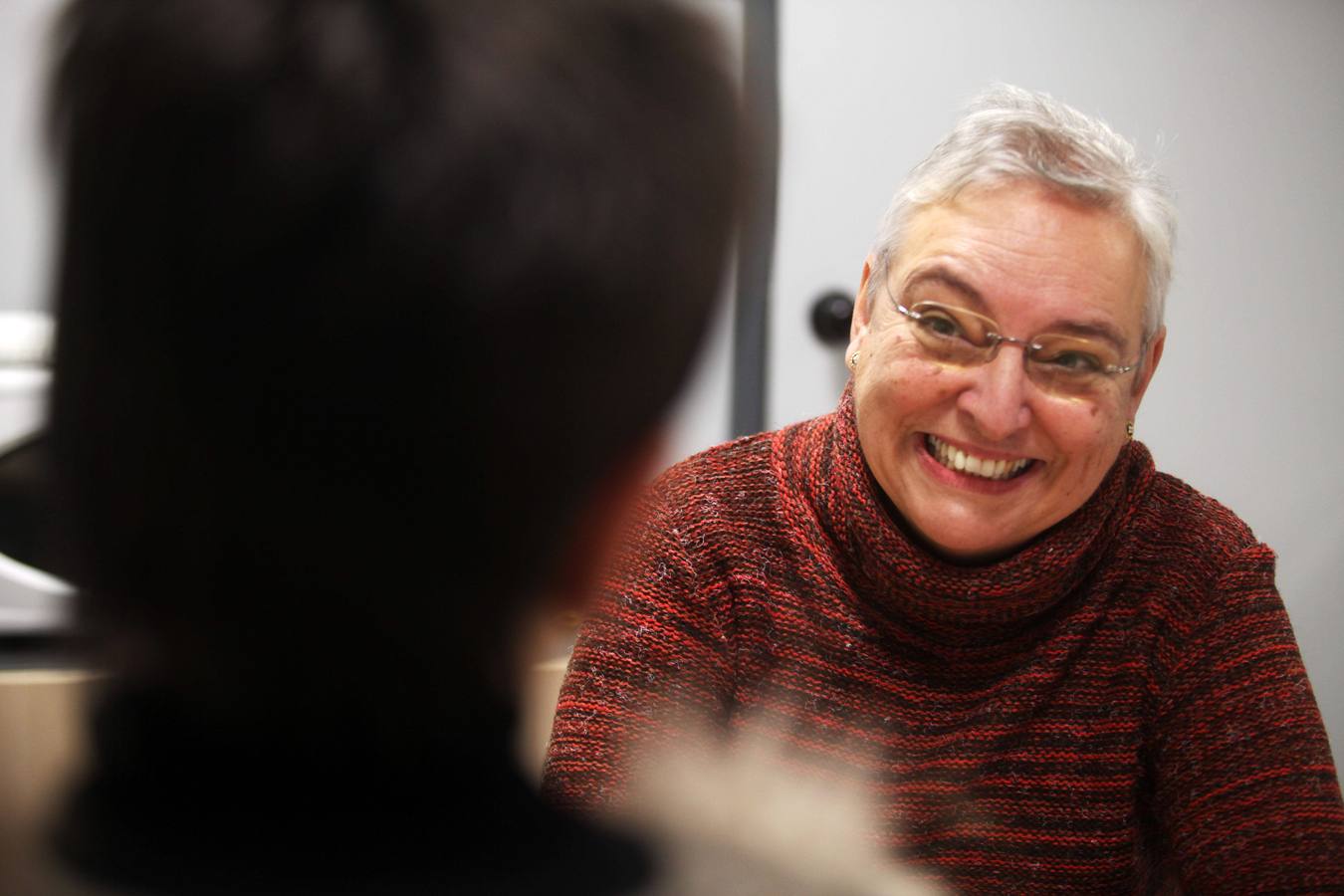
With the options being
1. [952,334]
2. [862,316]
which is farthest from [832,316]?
[952,334]

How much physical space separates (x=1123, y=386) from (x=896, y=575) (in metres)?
0.28

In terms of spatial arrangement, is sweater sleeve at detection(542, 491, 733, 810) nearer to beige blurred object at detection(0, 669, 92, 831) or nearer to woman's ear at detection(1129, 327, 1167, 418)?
woman's ear at detection(1129, 327, 1167, 418)

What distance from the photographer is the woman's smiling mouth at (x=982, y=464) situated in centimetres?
118

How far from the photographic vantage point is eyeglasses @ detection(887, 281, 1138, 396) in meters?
1.14

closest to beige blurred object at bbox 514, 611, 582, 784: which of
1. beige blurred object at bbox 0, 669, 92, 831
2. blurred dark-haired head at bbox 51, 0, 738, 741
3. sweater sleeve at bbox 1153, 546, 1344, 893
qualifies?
blurred dark-haired head at bbox 51, 0, 738, 741

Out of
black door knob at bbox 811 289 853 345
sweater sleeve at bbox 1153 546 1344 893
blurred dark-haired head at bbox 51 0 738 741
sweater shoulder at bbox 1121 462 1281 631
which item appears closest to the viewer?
blurred dark-haired head at bbox 51 0 738 741

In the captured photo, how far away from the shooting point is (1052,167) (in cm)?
113

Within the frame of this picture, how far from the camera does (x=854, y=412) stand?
4.09 feet

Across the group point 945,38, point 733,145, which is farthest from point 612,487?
point 945,38

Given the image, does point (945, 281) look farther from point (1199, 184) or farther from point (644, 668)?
point (1199, 184)

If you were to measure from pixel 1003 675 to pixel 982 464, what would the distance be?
21 cm

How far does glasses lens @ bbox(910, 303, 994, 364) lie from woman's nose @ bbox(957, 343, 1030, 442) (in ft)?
0.05

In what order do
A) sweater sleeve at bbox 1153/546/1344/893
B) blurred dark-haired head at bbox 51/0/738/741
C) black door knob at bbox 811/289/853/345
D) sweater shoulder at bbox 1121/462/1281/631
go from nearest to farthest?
blurred dark-haired head at bbox 51/0/738/741 → sweater sleeve at bbox 1153/546/1344/893 → sweater shoulder at bbox 1121/462/1281/631 → black door knob at bbox 811/289/853/345

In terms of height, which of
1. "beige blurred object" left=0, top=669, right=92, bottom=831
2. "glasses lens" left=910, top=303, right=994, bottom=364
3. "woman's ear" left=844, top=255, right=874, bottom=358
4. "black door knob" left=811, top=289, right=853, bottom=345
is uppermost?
"black door knob" left=811, top=289, right=853, bottom=345
